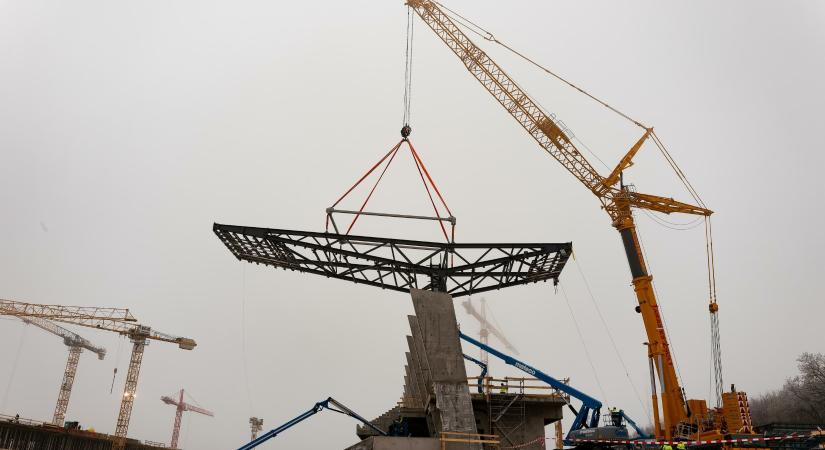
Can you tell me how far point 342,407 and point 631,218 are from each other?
71.6 ft

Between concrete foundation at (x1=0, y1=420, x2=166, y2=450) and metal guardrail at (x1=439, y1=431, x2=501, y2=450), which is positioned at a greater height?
metal guardrail at (x1=439, y1=431, x2=501, y2=450)

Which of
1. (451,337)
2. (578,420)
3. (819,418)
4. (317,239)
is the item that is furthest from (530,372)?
(819,418)

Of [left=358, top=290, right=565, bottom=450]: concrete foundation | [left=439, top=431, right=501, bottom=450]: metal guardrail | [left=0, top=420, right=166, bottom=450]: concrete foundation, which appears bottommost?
[left=0, top=420, right=166, bottom=450]: concrete foundation

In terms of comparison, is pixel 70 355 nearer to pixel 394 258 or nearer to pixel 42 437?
pixel 42 437

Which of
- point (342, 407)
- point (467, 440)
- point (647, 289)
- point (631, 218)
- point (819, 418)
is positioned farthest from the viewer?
point (819, 418)

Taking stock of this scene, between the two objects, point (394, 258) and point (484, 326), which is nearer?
point (394, 258)

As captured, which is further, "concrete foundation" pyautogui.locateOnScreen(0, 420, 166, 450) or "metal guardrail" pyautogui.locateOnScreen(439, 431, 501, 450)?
"concrete foundation" pyautogui.locateOnScreen(0, 420, 166, 450)

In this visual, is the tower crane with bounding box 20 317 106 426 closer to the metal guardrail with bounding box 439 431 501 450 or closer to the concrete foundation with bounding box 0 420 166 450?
the concrete foundation with bounding box 0 420 166 450

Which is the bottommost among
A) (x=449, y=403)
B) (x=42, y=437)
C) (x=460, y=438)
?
(x=42, y=437)

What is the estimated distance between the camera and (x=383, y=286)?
2366 cm

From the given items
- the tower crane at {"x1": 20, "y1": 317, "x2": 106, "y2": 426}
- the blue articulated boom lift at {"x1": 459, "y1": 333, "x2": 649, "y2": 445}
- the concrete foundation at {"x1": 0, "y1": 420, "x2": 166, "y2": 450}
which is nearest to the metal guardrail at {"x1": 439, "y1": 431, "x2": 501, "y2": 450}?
the blue articulated boom lift at {"x1": 459, "y1": 333, "x2": 649, "y2": 445}

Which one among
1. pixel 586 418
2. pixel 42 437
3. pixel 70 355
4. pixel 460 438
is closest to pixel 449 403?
pixel 460 438

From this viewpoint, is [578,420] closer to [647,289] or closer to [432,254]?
[647,289]

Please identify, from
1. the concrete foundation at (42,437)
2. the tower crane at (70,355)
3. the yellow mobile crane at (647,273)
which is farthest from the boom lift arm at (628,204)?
the tower crane at (70,355)
